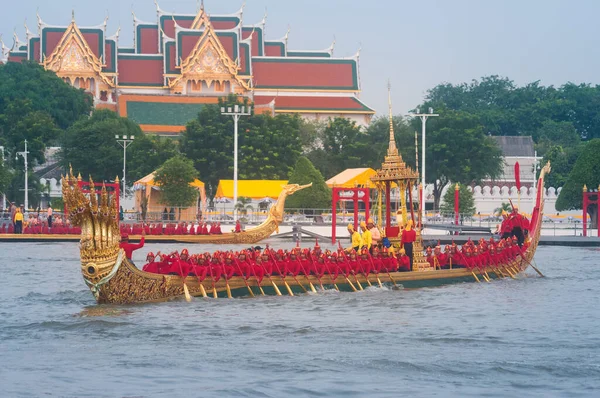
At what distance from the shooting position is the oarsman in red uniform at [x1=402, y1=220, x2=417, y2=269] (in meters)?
25.0

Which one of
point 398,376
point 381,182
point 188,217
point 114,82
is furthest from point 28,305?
point 114,82

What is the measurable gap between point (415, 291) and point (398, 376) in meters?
9.07

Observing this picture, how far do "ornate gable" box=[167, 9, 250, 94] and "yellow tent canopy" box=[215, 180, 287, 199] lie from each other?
1212 inches

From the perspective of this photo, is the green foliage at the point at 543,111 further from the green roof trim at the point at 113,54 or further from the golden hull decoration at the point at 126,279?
the golden hull decoration at the point at 126,279

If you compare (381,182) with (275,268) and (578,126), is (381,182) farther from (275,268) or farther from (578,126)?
(578,126)

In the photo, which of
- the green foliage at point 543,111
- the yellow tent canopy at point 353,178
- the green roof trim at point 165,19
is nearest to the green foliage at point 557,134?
the green foliage at point 543,111

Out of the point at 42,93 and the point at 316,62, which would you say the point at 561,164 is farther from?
the point at 42,93

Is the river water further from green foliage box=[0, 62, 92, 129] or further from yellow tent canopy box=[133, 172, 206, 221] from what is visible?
green foliage box=[0, 62, 92, 129]

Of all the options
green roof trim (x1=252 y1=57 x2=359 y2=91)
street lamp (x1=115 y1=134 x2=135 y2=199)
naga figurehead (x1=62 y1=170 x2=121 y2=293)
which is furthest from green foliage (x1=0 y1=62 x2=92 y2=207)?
naga figurehead (x1=62 y1=170 x2=121 y2=293)

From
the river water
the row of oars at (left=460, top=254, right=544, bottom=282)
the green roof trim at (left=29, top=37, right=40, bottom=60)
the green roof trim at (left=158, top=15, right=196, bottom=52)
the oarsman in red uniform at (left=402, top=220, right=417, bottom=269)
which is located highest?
the green roof trim at (left=158, top=15, right=196, bottom=52)

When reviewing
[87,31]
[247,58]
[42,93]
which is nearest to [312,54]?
[247,58]

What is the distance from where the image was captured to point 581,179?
5578 centimetres

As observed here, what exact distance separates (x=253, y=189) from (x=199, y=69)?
3289 cm

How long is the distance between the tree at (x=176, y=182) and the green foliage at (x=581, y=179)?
18.2 meters
